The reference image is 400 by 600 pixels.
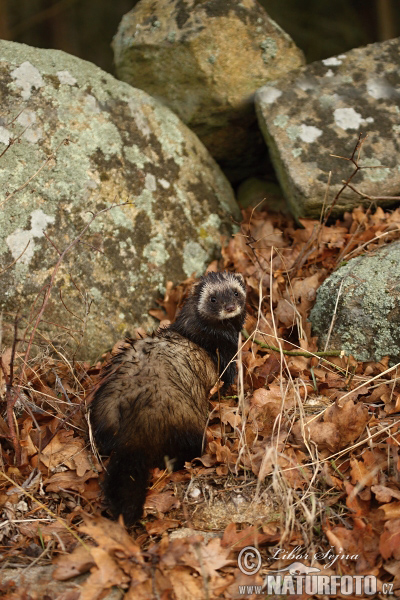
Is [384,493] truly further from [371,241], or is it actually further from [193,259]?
A: [193,259]

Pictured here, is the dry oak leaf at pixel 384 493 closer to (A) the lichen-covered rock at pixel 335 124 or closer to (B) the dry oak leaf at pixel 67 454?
(B) the dry oak leaf at pixel 67 454

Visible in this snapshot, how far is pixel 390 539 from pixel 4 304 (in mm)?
Answer: 3345

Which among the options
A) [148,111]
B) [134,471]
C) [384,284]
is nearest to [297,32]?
[148,111]

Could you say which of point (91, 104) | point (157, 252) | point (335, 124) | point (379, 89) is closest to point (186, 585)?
point (157, 252)

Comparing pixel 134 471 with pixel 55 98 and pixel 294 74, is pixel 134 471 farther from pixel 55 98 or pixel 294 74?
pixel 294 74

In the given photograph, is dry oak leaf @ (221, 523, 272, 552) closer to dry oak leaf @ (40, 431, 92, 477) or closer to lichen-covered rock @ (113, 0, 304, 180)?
dry oak leaf @ (40, 431, 92, 477)

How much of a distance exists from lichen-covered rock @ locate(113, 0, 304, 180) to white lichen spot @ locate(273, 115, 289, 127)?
0.60 metres

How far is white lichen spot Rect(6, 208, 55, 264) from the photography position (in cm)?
456

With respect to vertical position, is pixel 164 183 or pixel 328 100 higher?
pixel 328 100

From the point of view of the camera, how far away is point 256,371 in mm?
4453

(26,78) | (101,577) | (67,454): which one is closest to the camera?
(101,577)

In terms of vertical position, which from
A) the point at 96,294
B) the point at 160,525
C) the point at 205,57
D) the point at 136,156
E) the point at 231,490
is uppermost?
the point at 205,57

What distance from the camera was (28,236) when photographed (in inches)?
183

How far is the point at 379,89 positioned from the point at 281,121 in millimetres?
1180
